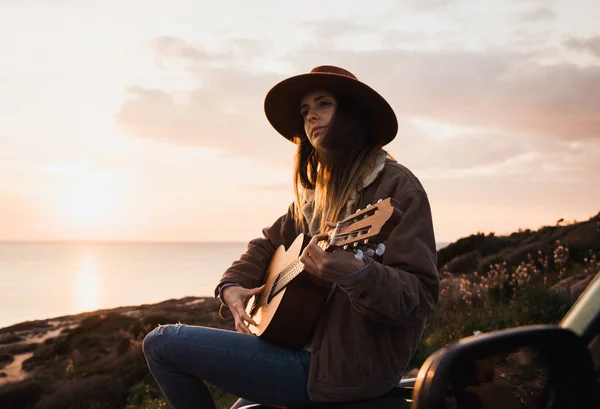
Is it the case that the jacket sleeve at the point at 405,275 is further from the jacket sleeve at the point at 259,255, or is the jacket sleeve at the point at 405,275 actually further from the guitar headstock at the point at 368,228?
the jacket sleeve at the point at 259,255

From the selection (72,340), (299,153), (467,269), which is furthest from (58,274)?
(299,153)

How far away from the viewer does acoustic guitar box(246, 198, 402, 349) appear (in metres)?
2.03

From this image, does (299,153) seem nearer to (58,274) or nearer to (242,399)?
(242,399)

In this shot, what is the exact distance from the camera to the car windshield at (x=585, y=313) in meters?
1.68

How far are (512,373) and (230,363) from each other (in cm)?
124

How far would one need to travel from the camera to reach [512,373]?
1.52 m

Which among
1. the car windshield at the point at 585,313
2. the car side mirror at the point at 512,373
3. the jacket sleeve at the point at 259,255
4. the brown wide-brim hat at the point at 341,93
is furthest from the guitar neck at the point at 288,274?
the car side mirror at the point at 512,373

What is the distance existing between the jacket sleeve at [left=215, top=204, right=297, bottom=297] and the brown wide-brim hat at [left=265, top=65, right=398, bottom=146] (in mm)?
571

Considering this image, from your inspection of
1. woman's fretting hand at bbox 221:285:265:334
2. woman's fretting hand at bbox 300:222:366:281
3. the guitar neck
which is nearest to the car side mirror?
woman's fretting hand at bbox 300:222:366:281

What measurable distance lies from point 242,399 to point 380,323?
0.78 m

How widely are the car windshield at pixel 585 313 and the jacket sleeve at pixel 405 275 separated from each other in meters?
0.57

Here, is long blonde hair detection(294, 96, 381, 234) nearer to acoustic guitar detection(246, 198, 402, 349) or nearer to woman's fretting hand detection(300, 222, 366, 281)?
acoustic guitar detection(246, 198, 402, 349)

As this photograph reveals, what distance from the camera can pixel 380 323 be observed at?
2322mm

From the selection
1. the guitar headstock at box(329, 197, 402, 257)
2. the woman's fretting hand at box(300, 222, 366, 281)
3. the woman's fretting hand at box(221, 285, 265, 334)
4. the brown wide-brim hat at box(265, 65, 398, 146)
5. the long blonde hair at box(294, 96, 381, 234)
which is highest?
the brown wide-brim hat at box(265, 65, 398, 146)
